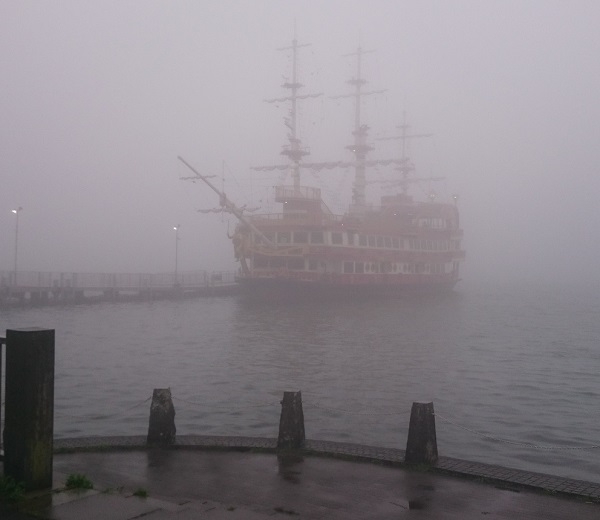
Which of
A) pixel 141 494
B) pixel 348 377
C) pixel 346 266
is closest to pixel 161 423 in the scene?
pixel 141 494

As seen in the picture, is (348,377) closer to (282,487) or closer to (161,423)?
(161,423)

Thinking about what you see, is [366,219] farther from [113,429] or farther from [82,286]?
[113,429]

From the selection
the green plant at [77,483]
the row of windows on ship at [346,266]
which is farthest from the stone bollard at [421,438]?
the row of windows on ship at [346,266]

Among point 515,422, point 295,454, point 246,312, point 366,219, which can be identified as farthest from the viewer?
point 366,219

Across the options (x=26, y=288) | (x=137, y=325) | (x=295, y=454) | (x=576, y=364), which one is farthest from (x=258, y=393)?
(x=26, y=288)

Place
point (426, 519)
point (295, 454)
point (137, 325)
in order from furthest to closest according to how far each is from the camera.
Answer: point (137, 325) → point (295, 454) → point (426, 519)

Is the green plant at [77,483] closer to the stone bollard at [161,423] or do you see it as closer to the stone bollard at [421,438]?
the stone bollard at [161,423]

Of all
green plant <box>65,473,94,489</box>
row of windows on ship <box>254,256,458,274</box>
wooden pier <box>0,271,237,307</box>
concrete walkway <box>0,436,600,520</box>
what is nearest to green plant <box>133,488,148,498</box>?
concrete walkway <box>0,436,600,520</box>

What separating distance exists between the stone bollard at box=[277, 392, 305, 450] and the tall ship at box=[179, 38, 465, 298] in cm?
4340

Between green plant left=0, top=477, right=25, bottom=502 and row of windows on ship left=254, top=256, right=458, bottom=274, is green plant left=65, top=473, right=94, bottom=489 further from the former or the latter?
row of windows on ship left=254, top=256, right=458, bottom=274

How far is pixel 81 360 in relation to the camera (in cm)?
2247

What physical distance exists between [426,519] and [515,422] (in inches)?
354

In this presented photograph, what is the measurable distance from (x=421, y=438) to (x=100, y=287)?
51008 mm

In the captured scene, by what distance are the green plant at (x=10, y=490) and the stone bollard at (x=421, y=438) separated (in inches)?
142
